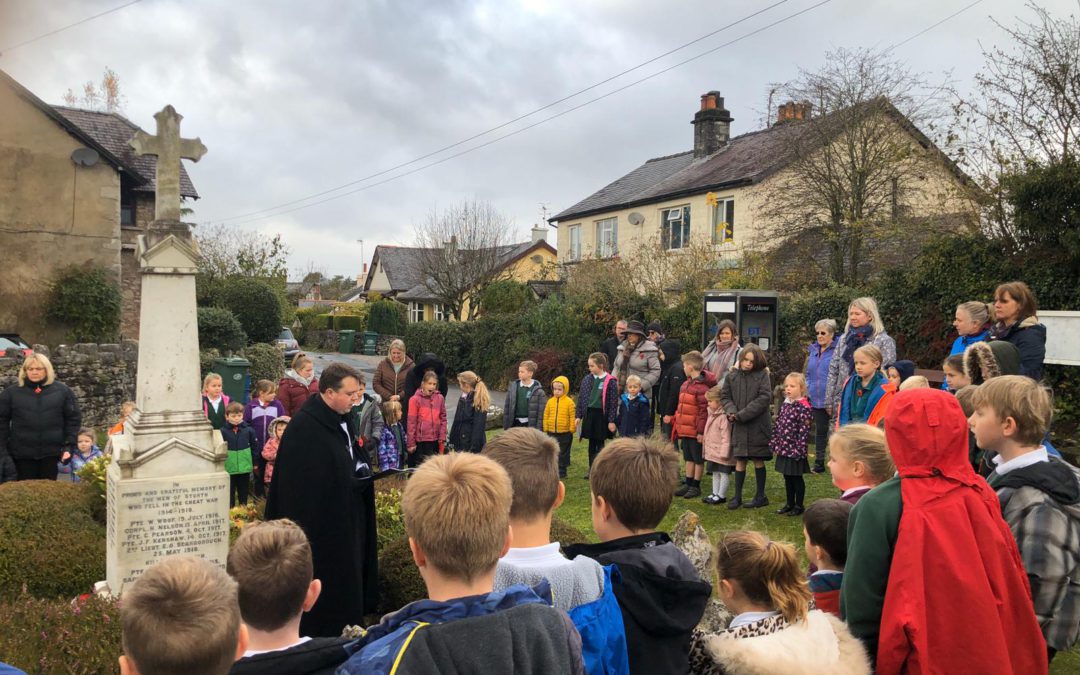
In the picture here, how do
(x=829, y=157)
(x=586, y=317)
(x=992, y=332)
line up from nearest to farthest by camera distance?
(x=992, y=332) → (x=829, y=157) → (x=586, y=317)

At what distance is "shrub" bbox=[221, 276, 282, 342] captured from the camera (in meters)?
28.5

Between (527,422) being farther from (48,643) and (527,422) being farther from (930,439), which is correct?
(930,439)

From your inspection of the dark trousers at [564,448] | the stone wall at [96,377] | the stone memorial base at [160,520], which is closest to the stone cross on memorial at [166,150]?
the stone memorial base at [160,520]

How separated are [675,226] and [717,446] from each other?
24.1m

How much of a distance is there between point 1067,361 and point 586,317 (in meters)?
13.9

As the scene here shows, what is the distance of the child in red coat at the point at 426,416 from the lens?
10547 mm

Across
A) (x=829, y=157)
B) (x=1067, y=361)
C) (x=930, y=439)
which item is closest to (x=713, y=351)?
(x=1067, y=361)

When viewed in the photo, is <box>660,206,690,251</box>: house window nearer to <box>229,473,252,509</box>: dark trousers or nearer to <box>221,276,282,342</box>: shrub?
<box>221,276,282,342</box>: shrub

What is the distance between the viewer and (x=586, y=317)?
917 inches

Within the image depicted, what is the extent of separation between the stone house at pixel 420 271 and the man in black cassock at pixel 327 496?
30.1 metres

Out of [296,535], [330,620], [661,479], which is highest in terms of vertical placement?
[661,479]

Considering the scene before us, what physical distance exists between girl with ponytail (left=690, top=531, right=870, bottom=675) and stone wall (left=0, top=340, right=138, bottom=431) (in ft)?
62.0

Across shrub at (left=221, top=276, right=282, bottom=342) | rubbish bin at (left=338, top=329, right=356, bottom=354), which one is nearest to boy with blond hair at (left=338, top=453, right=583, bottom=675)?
shrub at (left=221, top=276, right=282, bottom=342)

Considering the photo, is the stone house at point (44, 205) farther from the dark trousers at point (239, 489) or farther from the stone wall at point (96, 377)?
the dark trousers at point (239, 489)
